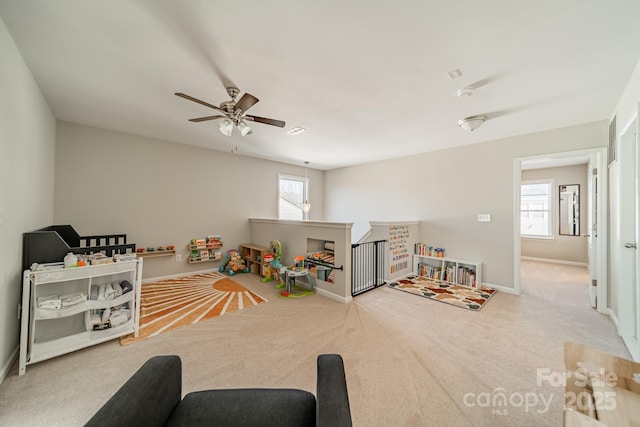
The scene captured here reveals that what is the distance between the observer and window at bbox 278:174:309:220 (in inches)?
235

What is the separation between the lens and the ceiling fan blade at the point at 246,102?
2.03 metres

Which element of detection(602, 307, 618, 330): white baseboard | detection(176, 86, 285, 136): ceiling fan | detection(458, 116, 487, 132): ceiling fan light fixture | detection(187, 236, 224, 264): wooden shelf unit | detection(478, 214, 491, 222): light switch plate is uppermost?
detection(458, 116, 487, 132): ceiling fan light fixture

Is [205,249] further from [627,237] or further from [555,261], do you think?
[555,261]

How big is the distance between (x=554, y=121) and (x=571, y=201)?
4.06 metres

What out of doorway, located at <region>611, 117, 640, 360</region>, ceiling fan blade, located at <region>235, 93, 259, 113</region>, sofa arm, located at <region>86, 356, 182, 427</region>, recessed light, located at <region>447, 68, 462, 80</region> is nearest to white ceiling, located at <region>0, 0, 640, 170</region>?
recessed light, located at <region>447, 68, 462, 80</region>

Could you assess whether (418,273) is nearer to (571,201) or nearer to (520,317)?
(520,317)

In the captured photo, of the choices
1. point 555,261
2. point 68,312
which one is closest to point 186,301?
point 68,312

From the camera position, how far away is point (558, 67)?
196cm

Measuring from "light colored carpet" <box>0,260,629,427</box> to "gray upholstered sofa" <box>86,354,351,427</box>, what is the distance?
634 mm

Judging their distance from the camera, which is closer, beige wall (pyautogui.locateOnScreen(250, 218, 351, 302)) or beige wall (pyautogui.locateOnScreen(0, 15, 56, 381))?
beige wall (pyautogui.locateOnScreen(0, 15, 56, 381))

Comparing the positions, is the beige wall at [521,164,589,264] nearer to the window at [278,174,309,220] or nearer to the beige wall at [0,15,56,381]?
the window at [278,174,309,220]

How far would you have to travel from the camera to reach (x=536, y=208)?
6.12 m

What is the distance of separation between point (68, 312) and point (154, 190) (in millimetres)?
2612

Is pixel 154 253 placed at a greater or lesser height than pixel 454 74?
lesser
